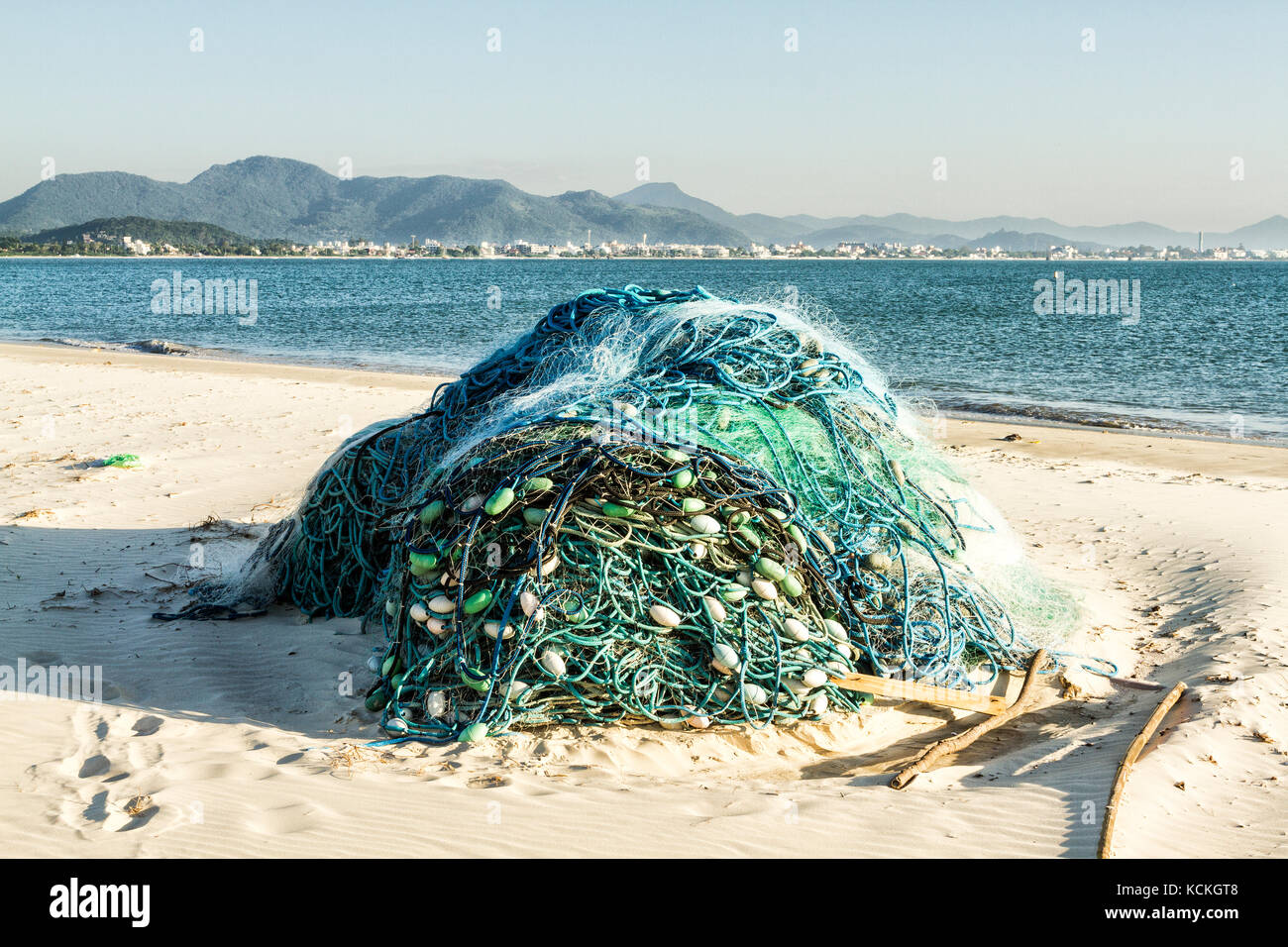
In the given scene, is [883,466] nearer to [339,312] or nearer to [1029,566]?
[1029,566]

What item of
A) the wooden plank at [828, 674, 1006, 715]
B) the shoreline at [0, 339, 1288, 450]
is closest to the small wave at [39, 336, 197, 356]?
the shoreline at [0, 339, 1288, 450]

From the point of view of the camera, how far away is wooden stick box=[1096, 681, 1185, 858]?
12.0 feet

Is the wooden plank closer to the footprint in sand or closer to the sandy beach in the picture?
the sandy beach

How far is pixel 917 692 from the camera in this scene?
16.2ft

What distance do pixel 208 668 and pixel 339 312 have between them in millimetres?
39748

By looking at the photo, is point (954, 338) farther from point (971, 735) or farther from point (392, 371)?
point (971, 735)

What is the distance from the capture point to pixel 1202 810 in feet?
13.0

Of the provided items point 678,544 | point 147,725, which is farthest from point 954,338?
point 147,725

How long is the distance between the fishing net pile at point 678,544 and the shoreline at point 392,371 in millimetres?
5929

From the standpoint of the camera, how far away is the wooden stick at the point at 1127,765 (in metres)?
3.65

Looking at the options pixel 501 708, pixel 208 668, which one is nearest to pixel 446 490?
pixel 501 708

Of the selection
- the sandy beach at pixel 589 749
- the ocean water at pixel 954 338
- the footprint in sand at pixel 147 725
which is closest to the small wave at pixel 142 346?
the ocean water at pixel 954 338

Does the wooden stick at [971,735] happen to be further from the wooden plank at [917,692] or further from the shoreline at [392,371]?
the shoreline at [392,371]
